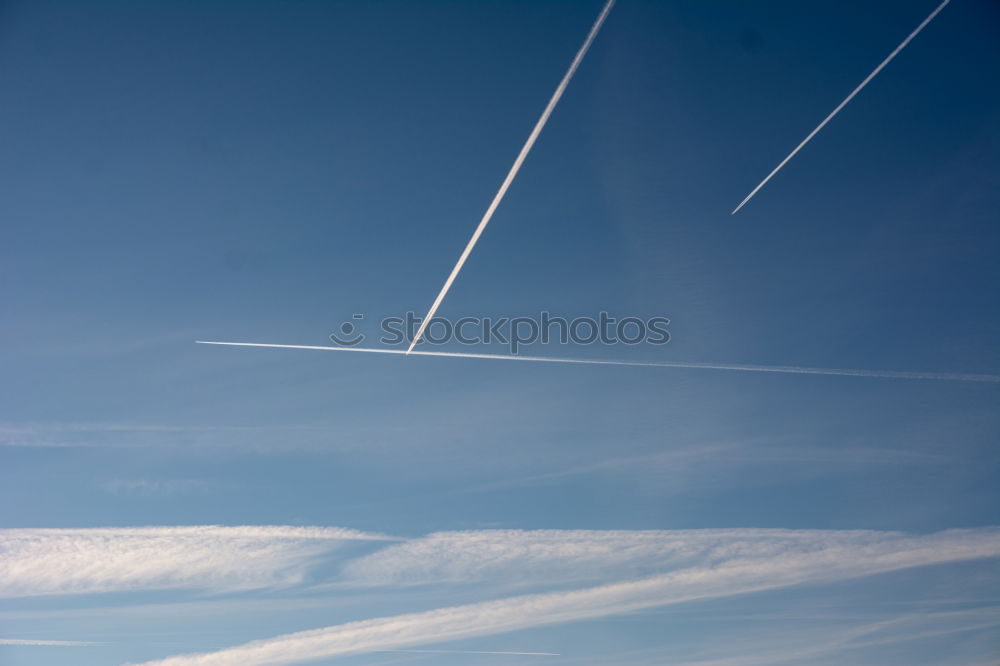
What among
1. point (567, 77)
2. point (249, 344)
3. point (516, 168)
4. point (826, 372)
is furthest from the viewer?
point (826, 372)

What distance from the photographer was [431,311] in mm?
24984

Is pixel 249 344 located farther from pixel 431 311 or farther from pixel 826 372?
pixel 826 372

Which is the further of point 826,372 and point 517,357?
point 826,372

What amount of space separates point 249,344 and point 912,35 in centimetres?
2348

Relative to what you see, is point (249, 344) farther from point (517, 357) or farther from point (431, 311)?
point (517, 357)

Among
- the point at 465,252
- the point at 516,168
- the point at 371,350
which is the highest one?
the point at 516,168

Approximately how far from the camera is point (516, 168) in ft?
80.4

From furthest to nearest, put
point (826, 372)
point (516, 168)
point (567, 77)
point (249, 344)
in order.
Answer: point (826, 372) → point (249, 344) → point (516, 168) → point (567, 77)

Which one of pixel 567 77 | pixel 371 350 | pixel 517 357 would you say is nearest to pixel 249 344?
pixel 371 350

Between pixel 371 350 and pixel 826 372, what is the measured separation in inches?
773

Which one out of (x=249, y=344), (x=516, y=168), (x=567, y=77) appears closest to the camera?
(x=567, y=77)

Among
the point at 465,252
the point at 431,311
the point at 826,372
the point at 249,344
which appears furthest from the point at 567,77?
the point at 826,372

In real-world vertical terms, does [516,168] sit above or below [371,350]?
above

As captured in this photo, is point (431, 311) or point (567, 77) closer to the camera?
point (567, 77)
